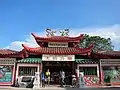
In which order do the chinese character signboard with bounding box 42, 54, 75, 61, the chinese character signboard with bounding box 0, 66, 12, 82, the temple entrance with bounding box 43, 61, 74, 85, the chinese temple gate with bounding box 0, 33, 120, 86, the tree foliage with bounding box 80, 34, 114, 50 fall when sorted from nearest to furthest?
1. the chinese character signboard with bounding box 0, 66, 12, 82
2. the chinese temple gate with bounding box 0, 33, 120, 86
3. the chinese character signboard with bounding box 42, 54, 75, 61
4. the temple entrance with bounding box 43, 61, 74, 85
5. the tree foliage with bounding box 80, 34, 114, 50

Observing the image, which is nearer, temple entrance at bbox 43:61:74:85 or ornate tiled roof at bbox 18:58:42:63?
ornate tiled roof at bbox 18:58:42:63

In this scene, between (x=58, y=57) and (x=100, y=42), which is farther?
(x=100, y=42)

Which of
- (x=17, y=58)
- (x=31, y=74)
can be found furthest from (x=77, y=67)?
(x=17, y=58)

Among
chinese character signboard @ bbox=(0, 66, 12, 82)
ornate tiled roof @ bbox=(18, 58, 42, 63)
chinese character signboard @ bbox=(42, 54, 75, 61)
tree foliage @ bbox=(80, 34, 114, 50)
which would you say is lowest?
chinese character signboard @ bbox=(0, 66, 12, 82)

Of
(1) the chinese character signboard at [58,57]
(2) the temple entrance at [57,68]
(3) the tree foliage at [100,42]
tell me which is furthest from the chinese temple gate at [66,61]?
(3) the tree foliage at [100,42]

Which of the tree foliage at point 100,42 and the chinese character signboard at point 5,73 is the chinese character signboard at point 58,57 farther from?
the tree foliage at point 100,42

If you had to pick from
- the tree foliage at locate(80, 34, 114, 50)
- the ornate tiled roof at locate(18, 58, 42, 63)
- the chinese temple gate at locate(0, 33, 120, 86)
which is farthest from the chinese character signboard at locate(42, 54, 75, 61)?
the tree foliage at locate(80, 34, 114, 50)

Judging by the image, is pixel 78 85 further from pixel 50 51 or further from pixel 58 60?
pixel 50 51

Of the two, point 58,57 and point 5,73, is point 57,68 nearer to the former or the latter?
point 58,57

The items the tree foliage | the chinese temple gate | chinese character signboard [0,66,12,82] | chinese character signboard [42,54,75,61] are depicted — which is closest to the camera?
chinese character signboard [0,66,12,82]

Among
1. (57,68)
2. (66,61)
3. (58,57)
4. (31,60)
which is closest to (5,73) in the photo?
(31,60)

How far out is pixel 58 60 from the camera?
17219mm

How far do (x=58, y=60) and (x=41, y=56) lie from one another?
66.8 inches

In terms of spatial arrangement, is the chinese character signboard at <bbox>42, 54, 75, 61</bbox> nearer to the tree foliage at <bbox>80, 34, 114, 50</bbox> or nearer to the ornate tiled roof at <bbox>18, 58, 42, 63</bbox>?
the ornate tiled roof at <bbox>18, 58, 42, 63</bbox>
